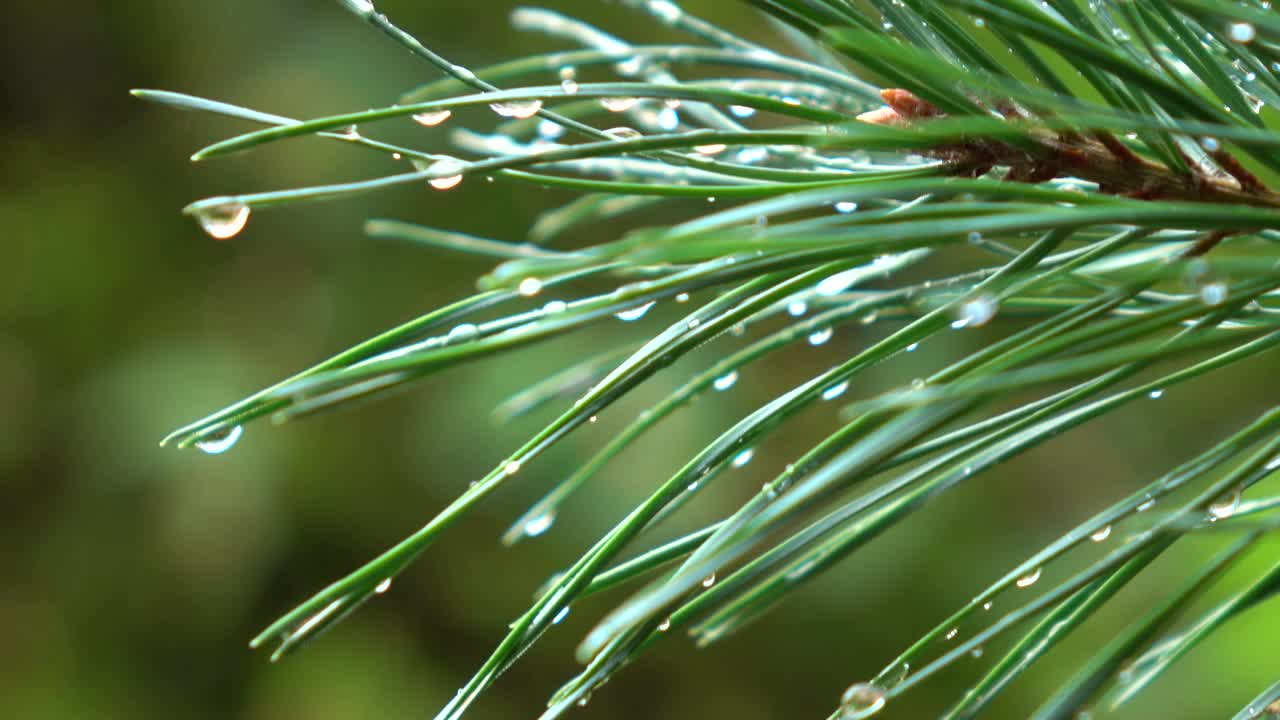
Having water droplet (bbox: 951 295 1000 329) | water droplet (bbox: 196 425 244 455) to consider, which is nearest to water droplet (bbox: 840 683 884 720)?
water droplet (bbox: 951 295 1000 329)

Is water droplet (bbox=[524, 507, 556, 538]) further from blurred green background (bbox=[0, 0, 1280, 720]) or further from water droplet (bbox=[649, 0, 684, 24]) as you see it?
blurred green background (bbox=[0, 0, 1280, 720])

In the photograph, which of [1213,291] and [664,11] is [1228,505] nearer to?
[1213,291]

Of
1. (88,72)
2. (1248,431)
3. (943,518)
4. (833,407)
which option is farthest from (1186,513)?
(88,72)

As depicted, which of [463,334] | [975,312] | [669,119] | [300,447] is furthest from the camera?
[300,447]

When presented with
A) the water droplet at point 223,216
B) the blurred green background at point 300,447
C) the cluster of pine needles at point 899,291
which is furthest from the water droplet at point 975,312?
the blurred green background at point 300,447

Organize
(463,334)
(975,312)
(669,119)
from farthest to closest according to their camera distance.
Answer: (669,119) → (463,334) → (975,312)

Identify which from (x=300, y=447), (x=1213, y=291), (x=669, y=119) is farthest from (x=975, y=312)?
(x=300, y=447)
